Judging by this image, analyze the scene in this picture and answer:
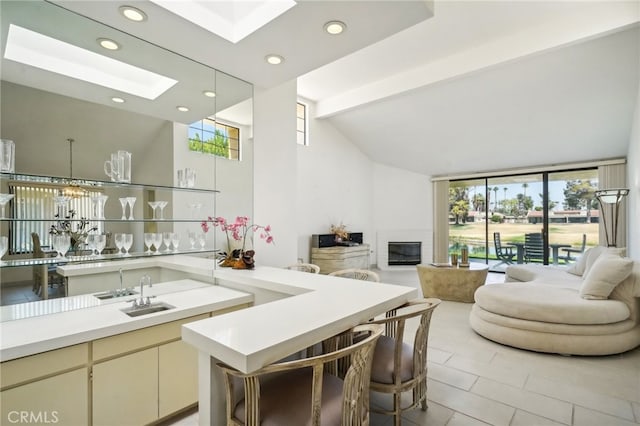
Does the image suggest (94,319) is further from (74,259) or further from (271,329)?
(271,329)

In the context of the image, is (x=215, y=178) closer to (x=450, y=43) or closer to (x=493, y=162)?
(x=450, y=43)

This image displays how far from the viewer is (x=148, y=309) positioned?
81.5 inches

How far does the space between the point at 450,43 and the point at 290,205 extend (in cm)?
328

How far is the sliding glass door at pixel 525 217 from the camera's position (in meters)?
6.62

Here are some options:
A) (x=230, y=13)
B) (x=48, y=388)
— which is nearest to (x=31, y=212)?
(x=48, y=388)

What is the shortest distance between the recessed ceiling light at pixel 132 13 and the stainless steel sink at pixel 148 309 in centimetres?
193

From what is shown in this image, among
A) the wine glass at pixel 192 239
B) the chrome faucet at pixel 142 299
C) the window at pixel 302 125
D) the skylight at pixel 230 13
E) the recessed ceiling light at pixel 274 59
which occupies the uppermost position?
the window at pixel 302 125

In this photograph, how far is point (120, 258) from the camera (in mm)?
2297

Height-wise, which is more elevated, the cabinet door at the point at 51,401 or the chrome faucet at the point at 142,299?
the chrome faucet at the point at 142,299

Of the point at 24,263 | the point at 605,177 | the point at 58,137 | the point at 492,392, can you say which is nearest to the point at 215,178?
the point at 58,137

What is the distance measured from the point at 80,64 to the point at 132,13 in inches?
22.4

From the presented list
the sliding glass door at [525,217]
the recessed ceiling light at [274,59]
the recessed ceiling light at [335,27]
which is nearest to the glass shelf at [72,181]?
the recessed ceiling light at [274,59]

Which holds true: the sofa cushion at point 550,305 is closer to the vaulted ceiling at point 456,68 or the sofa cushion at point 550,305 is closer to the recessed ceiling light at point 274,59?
the vaulted ceiling at point 456,68

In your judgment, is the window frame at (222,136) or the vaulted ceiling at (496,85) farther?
the vaulted ceiling at (496,85)
